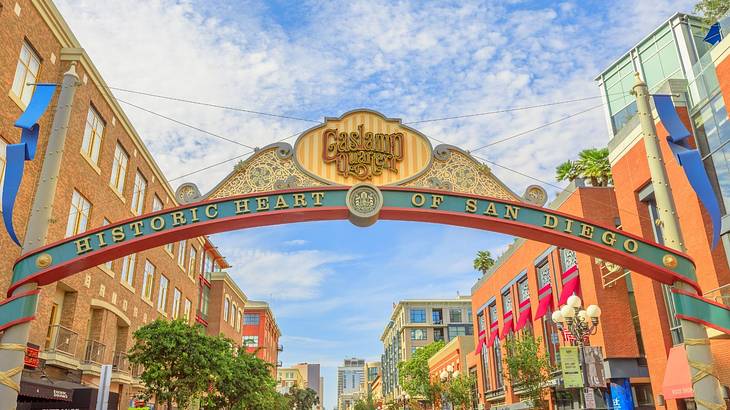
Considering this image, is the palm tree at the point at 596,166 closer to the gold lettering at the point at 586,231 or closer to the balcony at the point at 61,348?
the gold lettering at the point at 586,231

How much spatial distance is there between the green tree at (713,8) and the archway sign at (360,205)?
16.7 metres

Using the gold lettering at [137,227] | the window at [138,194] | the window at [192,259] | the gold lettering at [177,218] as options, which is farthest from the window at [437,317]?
the gold lettering at [137,227]

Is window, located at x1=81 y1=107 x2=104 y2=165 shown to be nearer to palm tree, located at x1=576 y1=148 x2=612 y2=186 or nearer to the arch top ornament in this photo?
the arch top ornament

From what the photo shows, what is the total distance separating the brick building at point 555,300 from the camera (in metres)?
23.4

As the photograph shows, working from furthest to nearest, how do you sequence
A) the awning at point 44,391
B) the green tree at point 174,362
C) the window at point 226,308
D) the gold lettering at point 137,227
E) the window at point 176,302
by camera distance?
the window at point 226,308, the window at point 176,302, the green tree at point 174,362, the awning at point 44,391, the gold lettering at point 137,227

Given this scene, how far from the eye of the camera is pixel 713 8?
72.2 ft

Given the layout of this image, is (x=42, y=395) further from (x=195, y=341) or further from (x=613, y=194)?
(x=613, y=194)

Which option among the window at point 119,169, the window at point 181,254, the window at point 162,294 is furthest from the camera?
the window at point 181,254

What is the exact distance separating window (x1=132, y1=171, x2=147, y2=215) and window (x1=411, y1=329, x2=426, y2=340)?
2919 inches

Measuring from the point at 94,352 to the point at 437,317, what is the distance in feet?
265

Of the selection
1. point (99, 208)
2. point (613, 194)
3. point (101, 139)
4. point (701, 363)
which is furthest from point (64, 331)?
point (613, 194)

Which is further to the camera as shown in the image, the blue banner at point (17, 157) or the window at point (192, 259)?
the window at point (192, 259)

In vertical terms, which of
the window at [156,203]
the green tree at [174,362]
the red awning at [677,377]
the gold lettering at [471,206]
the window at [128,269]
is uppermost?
the window at [156,203]

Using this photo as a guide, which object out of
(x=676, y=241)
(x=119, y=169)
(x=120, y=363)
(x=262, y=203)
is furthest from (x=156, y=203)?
(x=676, y=241)
